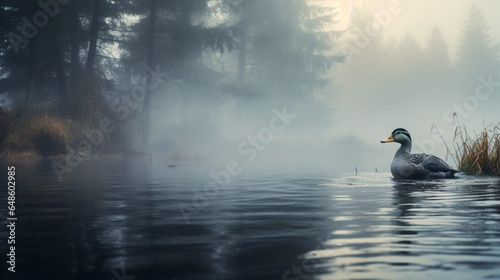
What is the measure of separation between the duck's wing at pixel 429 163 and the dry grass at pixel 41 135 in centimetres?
1486

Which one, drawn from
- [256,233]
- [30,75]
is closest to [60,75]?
[30,75]

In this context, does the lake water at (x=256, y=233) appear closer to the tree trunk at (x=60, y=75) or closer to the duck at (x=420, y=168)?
the duck at (x=420, y=168)

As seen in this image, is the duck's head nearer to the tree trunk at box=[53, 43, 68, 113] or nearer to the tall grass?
the tall grass

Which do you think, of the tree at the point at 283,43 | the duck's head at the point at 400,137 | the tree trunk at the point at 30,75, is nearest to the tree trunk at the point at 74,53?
the tree trunk at the point at 30,75

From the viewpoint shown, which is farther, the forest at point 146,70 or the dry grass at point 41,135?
the forest at point 146,70

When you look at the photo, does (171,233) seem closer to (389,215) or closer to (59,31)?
(389,215)

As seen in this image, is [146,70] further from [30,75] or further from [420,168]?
[420,168]

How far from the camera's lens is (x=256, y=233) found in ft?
22.3

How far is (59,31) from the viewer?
1200 inches

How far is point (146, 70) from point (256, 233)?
102 feet

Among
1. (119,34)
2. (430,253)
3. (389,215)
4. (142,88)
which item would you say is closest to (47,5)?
(142,88)

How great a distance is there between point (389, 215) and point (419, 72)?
8727 cm

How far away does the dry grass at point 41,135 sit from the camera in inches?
1001

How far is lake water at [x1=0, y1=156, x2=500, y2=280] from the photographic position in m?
4.92
